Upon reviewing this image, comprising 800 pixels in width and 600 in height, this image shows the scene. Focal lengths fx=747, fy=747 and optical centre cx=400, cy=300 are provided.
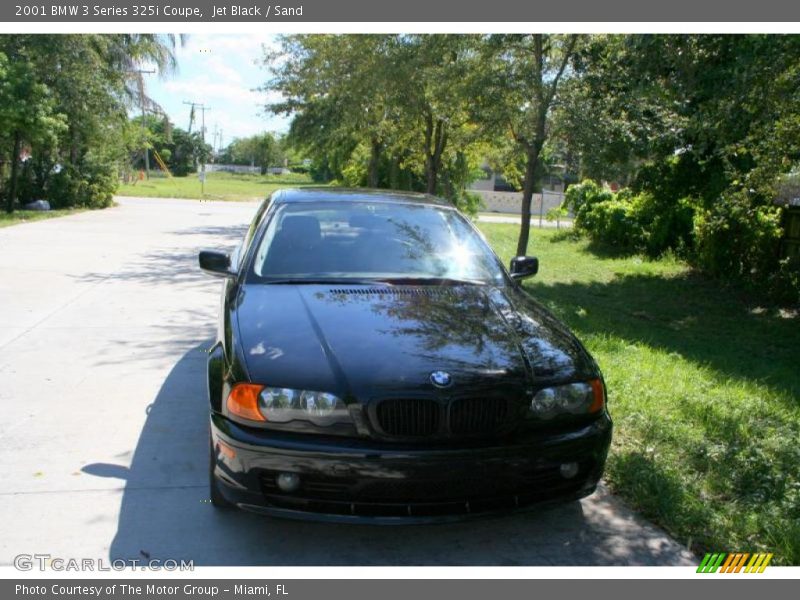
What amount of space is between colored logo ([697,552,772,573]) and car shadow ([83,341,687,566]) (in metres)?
0.11

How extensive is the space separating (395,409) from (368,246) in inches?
71.9

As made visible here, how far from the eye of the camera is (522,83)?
31.6 feet

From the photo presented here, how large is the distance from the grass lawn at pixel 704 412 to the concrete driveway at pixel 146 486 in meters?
0.33

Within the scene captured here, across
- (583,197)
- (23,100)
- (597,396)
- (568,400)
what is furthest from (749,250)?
(23,100)

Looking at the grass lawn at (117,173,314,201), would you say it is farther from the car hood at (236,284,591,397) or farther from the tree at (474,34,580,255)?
the car hood at (236,284,591,397)

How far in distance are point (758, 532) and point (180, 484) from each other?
2973 millimetres

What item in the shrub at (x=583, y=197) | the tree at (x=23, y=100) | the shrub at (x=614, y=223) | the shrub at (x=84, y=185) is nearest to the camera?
the shrub at (x=614, y=223)

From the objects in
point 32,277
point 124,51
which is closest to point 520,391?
point 32,277

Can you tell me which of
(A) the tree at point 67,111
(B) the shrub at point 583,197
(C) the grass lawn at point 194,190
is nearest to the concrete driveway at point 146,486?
(A) the tree at point 67,111

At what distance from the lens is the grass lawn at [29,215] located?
18.8 metres

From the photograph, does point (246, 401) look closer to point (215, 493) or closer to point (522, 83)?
point (215, 493)

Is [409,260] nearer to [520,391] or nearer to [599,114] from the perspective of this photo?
[520,391]

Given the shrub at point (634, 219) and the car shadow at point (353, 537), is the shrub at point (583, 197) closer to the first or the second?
the shrub at point (634, 219)

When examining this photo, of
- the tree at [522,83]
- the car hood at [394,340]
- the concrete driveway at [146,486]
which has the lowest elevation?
the concrete driveway at [146,486]
